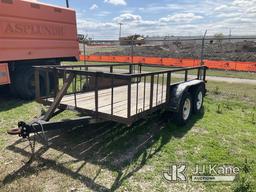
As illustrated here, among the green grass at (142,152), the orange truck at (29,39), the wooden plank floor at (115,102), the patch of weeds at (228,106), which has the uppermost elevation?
the orange truck at (29,39)

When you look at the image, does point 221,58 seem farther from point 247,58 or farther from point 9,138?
point 9,138

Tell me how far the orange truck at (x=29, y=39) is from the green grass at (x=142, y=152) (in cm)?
135

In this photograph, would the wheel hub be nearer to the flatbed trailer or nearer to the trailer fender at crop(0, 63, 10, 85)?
the flatbed trailer

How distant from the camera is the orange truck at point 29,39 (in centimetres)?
638

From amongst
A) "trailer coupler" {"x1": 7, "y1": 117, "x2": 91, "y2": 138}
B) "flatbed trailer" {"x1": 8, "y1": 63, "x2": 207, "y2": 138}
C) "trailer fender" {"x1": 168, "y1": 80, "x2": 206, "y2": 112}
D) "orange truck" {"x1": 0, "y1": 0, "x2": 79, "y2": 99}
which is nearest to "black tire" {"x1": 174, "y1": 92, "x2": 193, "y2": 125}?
"flatbed trailer" {"x1": 8, "y1": 63, "x2": 207, "y2": 138}

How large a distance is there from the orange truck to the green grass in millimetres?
1350

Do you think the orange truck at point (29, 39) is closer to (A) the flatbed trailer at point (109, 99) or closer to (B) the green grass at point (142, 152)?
(B) the green grass at point (142, 152)

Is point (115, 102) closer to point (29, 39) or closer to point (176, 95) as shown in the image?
point (176, 95)

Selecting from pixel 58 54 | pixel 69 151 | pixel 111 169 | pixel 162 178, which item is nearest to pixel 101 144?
pixel 69 151

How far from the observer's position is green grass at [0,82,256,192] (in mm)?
3273

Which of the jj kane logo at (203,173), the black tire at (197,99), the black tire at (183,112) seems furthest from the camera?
the black tire at (197,99)

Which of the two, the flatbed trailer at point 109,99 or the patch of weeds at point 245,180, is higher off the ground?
the flatbed trailer at point 109,99

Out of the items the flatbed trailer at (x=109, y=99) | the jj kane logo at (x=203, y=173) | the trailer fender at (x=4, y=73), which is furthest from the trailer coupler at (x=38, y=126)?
the trailer fender at (x=4, y=73)

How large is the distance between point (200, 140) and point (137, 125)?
4.55 ft
